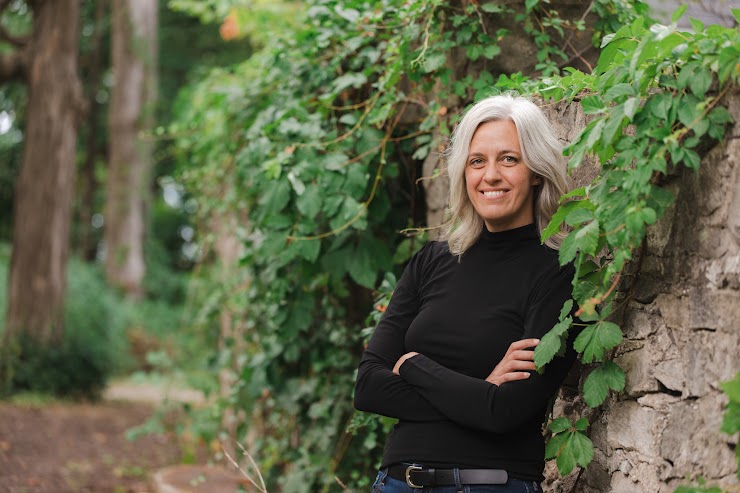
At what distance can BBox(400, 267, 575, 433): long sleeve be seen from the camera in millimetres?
2375

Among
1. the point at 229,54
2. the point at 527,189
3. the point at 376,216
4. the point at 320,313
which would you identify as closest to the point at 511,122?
the point at 527,189

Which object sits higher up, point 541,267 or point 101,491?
point 541,267

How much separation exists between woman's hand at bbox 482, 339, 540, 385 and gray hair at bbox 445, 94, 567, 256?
1.06 feet

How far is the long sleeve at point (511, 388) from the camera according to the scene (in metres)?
2.38

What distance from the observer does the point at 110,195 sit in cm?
1908

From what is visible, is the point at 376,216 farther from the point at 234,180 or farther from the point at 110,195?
the point at 110,195

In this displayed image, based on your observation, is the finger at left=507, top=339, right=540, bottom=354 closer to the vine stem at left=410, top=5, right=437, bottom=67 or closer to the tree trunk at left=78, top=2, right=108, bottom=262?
the vine stem at left=410, top=5, right=437, bottom=67

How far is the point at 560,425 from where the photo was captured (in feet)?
8.44

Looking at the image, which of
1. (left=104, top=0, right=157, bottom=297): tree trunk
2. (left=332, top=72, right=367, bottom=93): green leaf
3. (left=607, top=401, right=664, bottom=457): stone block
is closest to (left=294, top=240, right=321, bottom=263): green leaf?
(left=332, top=72, right=367, bottom=93): green leaf

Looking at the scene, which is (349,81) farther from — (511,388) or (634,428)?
(634,428)

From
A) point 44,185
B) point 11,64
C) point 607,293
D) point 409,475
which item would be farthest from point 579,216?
point 11,64

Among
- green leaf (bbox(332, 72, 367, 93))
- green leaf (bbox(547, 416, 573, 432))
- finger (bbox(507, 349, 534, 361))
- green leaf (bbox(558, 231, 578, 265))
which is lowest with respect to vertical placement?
green leaf (bbox(547, 416, 573, 432))

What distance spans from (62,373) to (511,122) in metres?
9.55

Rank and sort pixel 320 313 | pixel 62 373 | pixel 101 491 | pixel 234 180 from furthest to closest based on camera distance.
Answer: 1. pixel 62 373
2. pixel 101 491
3. pixel 234 180
4. pixel 320 313
